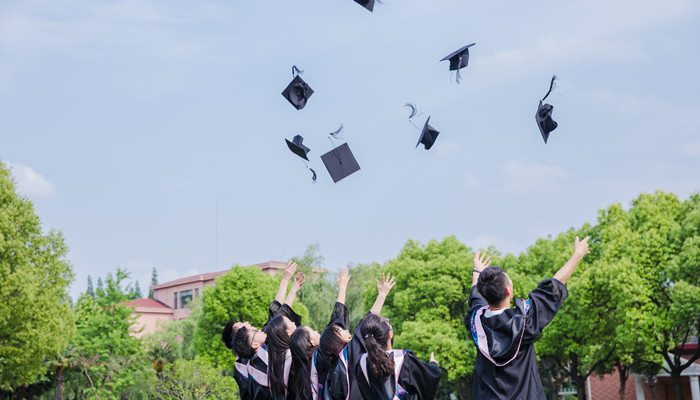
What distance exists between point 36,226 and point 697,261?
59.4 feet

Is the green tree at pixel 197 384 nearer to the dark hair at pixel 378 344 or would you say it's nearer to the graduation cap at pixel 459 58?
the graduation cap at pixel 459 58

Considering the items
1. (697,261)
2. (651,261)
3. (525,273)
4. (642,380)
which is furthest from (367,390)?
(642,380)

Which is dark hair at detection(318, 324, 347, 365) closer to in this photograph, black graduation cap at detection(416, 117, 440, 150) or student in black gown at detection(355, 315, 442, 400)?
student in black gown at detection(355, 315, 442, 400)

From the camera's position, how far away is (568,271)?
3.44 metres

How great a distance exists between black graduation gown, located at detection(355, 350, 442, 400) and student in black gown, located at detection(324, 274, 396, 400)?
0.45ft

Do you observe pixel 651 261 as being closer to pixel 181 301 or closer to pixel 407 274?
pixel 407 274

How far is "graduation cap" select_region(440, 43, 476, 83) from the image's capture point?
6.82 m

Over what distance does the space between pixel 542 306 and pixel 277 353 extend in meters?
2.03

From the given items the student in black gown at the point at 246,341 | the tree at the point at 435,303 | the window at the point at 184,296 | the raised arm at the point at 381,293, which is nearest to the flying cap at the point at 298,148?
the student in black gown at the point at 246,341

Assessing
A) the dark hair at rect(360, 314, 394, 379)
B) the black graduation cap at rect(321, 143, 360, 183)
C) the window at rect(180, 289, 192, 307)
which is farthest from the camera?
the window at rect(180, 289, 192, 307)

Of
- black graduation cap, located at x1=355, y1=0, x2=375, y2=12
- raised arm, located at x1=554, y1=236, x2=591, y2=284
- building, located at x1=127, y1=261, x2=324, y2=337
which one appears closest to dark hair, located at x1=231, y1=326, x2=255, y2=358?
raised arm, located at x1=554, y1=236, x2=591, y2=284

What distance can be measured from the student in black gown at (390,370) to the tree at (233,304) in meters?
23.1

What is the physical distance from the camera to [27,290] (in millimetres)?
17859

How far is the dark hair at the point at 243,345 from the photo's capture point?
5297 mm
